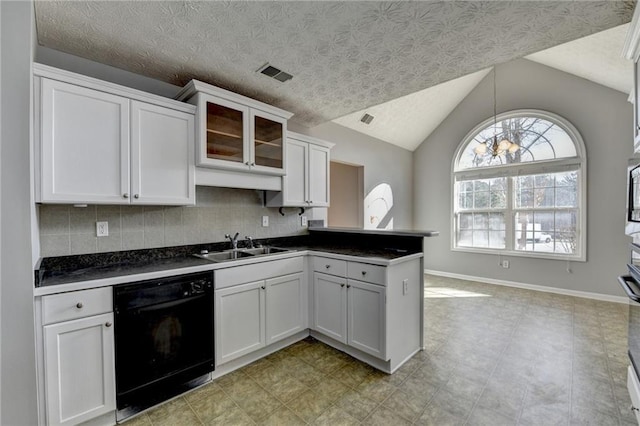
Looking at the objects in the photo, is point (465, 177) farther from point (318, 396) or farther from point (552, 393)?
point (318, 396)

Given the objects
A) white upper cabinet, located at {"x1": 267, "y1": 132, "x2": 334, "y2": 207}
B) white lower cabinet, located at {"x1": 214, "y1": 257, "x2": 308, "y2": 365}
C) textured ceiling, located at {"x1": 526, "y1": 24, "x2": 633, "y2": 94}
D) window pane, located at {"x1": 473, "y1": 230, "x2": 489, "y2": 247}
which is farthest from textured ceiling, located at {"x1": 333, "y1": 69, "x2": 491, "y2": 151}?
white lower cabinet, located at {"x1": 214, "y1": 257, "x2": 308, "y2": 365}

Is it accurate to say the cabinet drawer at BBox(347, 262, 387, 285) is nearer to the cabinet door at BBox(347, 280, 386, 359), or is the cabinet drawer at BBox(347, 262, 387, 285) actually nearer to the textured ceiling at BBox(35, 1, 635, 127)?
the cabinet door at BBox(347, 280, 386, 359)

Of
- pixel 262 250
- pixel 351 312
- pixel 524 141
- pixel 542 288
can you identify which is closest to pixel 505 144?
pixel 524 141

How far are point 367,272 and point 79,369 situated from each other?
193 cm

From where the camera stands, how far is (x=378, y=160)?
5070mm

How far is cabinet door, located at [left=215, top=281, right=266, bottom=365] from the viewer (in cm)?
212

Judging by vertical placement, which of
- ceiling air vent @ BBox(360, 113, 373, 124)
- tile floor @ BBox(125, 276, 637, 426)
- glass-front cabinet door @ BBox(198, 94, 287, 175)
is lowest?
tile floor @ BBox(125, 276, 637, 426)

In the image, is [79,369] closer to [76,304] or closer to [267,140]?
[76,304]

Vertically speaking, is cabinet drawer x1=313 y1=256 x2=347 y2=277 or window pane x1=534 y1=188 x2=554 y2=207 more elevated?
window pane x1=534 y1=188 x2=554 y2=207

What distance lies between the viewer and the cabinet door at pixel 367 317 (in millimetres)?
2170

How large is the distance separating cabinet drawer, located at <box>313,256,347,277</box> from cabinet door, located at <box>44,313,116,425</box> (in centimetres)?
160

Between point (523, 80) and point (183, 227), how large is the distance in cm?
565

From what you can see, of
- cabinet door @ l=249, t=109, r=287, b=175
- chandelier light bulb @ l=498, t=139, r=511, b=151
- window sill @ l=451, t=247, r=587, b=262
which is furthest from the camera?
window sill @ l=451, t=247, r=587, b=262

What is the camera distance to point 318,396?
1928 mm
